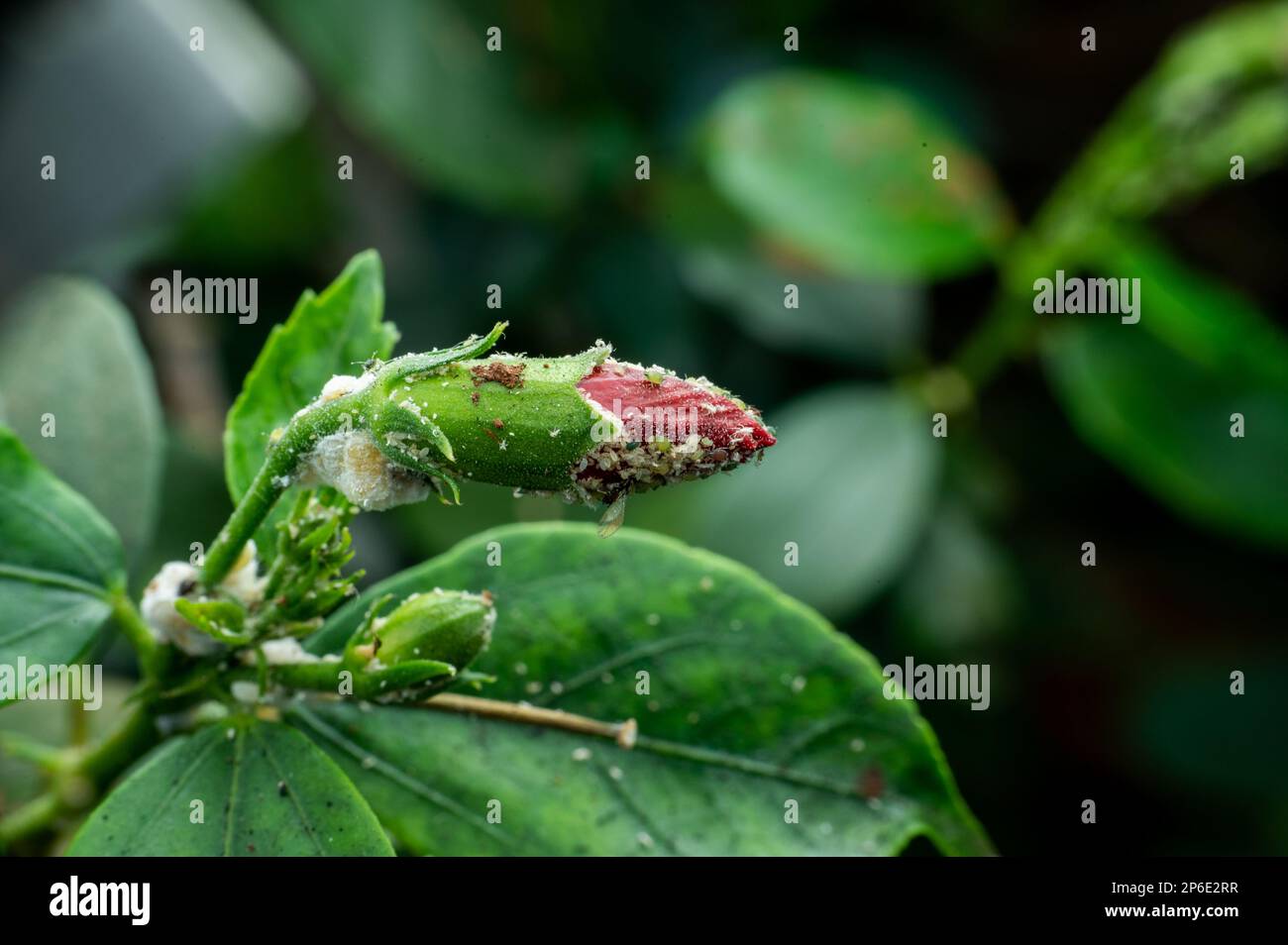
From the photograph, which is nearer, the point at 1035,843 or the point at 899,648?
the point at 899,648

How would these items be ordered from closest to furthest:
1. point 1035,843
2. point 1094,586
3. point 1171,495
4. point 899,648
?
point 1171,495
point 899,648
point 1035,843
point 1094,586

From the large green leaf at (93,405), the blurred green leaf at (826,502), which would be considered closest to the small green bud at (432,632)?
the large green leaf at (93,405)

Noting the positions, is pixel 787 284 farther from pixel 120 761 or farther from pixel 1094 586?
pixel 120 761

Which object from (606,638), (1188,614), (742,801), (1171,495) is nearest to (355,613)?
(606,638)

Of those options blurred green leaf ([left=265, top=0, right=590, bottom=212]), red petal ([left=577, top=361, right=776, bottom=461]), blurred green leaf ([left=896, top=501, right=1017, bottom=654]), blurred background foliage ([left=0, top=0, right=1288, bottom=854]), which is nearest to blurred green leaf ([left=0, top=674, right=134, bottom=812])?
blurred background foliage ([left=0, top=0, right=1288, bottom=854])

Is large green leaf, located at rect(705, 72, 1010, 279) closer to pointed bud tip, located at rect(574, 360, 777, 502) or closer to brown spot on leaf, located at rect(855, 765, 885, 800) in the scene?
brown spot on leaf, located at rect(855, 765, 885, 800)

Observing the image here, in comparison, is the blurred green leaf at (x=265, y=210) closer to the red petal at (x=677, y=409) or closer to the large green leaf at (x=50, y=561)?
the large green leaf at (x=50, y=561)

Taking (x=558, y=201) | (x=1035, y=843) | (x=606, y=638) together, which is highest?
(x=558, y=201)

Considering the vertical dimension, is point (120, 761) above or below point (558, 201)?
below
